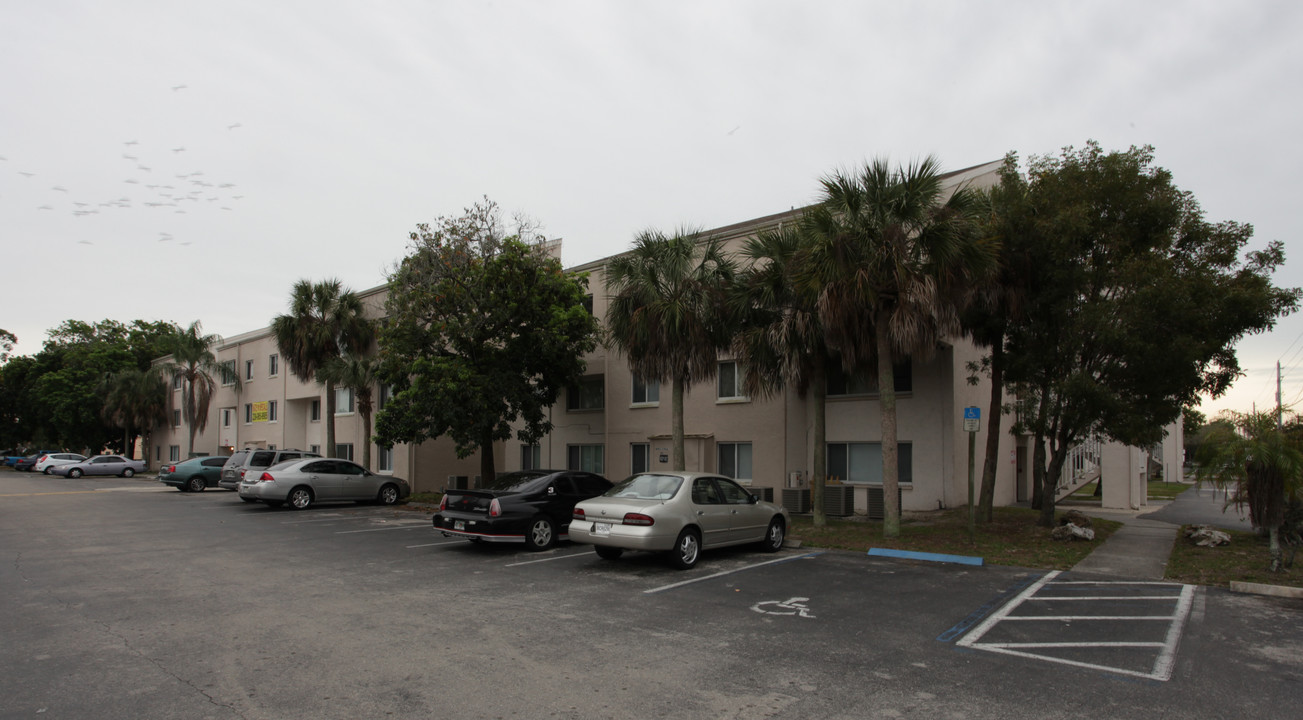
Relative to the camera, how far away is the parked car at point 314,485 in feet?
69.8

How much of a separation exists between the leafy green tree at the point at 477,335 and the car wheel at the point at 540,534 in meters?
8.61

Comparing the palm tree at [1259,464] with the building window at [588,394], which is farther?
the building window at [588,394]

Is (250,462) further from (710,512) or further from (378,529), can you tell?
(710,512)

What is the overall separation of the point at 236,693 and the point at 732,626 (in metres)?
4.48

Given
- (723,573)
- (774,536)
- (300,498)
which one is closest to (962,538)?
(774,536)

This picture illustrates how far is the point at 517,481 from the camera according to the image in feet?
45.3

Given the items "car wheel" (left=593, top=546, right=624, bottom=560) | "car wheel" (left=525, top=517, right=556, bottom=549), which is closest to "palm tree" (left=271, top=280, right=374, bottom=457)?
"car wheel" (left=525, top=517, right=556, bottom=549)

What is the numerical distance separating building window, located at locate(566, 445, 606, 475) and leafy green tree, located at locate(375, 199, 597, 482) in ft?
8.84

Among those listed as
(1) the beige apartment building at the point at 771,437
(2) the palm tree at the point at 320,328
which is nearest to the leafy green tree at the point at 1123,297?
(1) the beige apartment building at the point at 771,437

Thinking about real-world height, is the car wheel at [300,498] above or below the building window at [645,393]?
below

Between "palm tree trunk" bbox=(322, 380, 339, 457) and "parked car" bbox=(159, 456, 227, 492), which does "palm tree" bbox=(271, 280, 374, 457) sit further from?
"parked car" bbox=(159, 456, 227, 492)

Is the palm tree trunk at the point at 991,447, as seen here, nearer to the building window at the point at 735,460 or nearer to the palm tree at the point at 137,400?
the building window at the point at 735,460

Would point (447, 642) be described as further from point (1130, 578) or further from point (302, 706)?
point (1130, 578)

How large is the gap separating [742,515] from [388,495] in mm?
15281
